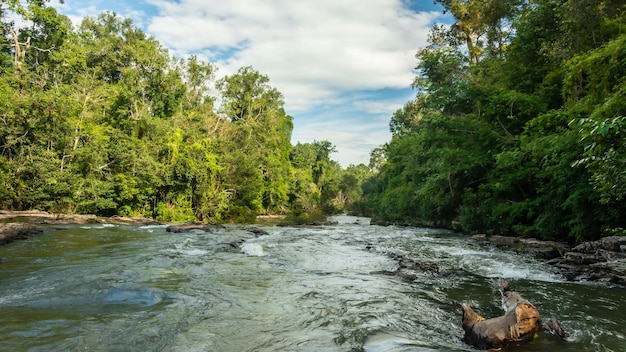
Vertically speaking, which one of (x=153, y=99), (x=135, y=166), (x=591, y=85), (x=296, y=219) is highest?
(x=153, y=99)

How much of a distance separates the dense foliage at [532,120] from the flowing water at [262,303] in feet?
7.65

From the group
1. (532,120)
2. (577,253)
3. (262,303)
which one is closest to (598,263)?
(577,253)

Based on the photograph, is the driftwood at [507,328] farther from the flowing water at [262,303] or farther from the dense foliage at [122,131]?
the dense foliage at [122,131]

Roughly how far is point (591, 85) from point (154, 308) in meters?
12.7

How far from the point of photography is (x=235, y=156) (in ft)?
108

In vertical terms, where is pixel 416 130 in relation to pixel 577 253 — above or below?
above

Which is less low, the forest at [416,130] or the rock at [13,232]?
the forest at [416,130]

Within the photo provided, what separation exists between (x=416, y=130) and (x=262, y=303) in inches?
1517

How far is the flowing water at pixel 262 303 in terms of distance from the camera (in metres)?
3.89

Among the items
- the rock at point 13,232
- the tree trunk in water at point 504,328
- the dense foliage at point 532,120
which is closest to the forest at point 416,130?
the dense foliage at point 532,120

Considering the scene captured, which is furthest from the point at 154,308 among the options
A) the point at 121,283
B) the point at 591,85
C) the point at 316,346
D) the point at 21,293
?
the point at 591,85

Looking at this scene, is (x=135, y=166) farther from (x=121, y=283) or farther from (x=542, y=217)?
(x=542, y=217)

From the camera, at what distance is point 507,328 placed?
3.82m

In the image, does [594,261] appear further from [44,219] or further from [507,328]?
[44,219]
